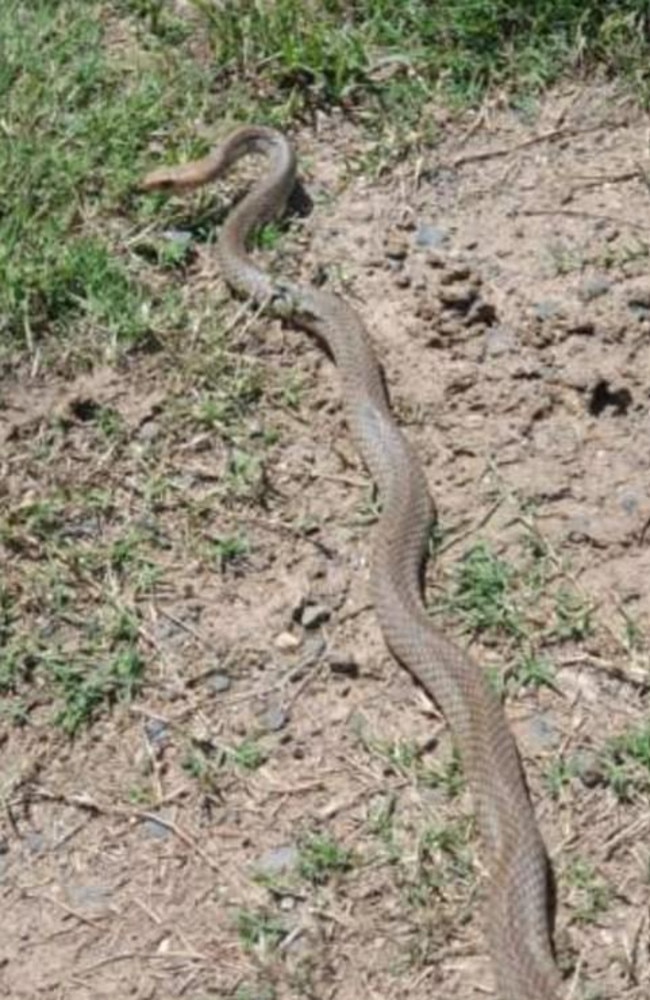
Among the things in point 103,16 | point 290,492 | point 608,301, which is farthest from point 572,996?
point 103,16

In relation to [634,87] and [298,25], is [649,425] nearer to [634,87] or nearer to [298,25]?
[634,87]

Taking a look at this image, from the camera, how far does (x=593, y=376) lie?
662cm

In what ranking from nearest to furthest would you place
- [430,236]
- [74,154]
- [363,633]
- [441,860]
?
[441,860], [363,633], [430,236], [74,154]

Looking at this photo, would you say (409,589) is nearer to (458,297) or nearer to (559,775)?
(559,775)

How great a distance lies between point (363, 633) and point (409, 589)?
0.17m

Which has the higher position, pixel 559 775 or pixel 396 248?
pixel 396 248

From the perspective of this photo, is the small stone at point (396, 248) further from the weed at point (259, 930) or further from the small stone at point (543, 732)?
the weed at point (259, 930)

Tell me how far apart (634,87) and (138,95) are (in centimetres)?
164

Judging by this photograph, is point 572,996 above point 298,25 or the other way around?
the other way around

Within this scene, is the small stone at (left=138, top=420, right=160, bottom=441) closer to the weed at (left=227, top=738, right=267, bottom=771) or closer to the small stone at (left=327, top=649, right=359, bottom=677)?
the small stone at (left=327, top=649, right=359, bottom=677)

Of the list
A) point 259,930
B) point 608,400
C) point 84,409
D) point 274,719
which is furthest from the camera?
point 84,409

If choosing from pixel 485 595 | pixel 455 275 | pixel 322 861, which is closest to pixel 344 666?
pixel 485 595

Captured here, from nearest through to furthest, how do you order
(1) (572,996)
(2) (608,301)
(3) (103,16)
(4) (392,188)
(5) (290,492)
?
(1) (572,996) → (5) (290,492) → (2) (608,301) → (4) (392,188) → (3) (103,16)

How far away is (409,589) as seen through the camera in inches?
240
